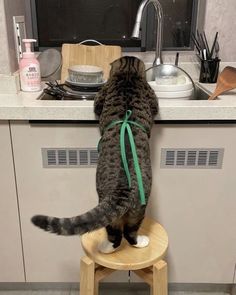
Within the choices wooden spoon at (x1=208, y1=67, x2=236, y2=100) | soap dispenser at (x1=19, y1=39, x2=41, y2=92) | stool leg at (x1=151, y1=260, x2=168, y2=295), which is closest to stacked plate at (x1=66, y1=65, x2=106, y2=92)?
soap dispenser at (x1=19, y1=39, x2=41, y2=92)

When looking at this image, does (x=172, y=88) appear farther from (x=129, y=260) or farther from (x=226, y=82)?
(x=129, y=260)

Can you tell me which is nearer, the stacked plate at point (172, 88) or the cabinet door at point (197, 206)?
the cabinet door at point (197, 206)

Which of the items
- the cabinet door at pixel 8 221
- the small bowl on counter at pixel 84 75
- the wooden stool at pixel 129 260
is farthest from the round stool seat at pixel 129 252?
the small bowl on counter at pixel 84 75

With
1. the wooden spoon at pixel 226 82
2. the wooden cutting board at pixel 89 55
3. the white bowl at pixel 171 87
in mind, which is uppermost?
the wooden cutting board at pixel 89 55

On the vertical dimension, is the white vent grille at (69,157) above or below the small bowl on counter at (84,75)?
below

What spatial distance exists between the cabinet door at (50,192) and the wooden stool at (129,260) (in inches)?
10.2

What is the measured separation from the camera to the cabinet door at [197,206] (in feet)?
4.03

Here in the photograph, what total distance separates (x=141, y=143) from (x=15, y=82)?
695 mm

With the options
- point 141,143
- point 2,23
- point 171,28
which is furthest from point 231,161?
point 2,23

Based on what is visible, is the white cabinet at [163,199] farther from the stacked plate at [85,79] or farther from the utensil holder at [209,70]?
the utensil holder at [209,70]

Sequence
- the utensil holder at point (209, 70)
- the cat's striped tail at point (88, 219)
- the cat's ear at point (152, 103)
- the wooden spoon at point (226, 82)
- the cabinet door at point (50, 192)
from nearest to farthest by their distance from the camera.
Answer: the cat's striped tail at point (88, 219) < the cat's ear at point (152, 103) < the cabinet door at point (50, 192) < the wooden spoon at point (226, 82) < the utensil holder at point (209, 70)

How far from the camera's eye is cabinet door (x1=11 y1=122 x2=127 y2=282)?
122 cm

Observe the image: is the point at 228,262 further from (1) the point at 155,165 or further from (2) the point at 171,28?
(2) the point at 171,28

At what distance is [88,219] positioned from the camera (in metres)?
0.85
